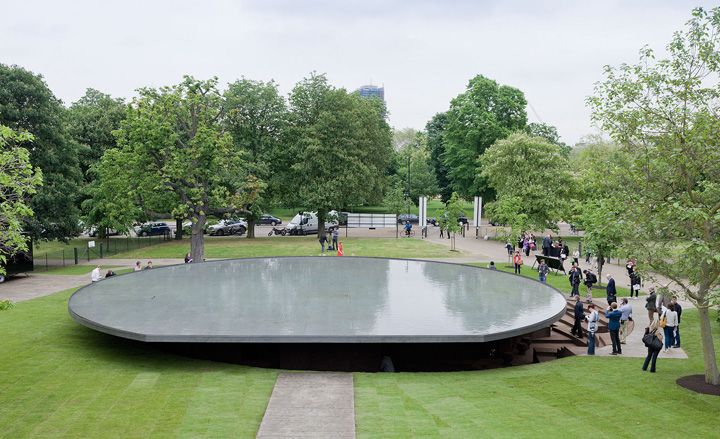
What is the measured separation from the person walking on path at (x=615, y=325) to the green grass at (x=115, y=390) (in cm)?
975

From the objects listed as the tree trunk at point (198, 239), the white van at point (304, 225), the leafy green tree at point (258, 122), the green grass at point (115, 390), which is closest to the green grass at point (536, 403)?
the green grass at point (115, 390)

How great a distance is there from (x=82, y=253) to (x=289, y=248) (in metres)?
14.9

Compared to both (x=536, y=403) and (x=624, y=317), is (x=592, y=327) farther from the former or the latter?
(x=536, y=403)

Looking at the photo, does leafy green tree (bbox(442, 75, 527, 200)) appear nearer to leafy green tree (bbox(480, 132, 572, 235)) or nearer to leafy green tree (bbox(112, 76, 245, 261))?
leafy green tree (bbox(480, 132, 572, 235))

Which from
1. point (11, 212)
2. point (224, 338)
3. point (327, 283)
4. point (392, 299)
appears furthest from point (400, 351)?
point (11, 212)

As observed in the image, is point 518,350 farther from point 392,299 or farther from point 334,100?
point 334,100

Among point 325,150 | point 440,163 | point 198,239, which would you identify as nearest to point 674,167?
point 198,239

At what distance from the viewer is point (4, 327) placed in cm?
1889

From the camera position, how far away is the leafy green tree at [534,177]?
151 feet

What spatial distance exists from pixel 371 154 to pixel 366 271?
2881 centimetres

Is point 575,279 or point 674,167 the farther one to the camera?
point 575,279

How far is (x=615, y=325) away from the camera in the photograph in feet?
55.7

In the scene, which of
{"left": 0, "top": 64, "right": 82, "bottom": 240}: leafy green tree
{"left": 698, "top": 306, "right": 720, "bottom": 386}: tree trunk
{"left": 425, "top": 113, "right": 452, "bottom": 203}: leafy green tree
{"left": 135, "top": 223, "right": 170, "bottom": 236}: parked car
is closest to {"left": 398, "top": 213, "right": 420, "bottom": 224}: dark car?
{"left": 425, "top": 113, "right": 452, "bottom": 203}: leafy green tree

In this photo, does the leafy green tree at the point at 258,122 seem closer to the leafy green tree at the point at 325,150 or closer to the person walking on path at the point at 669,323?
the leafy green tree at the point at 325,150
